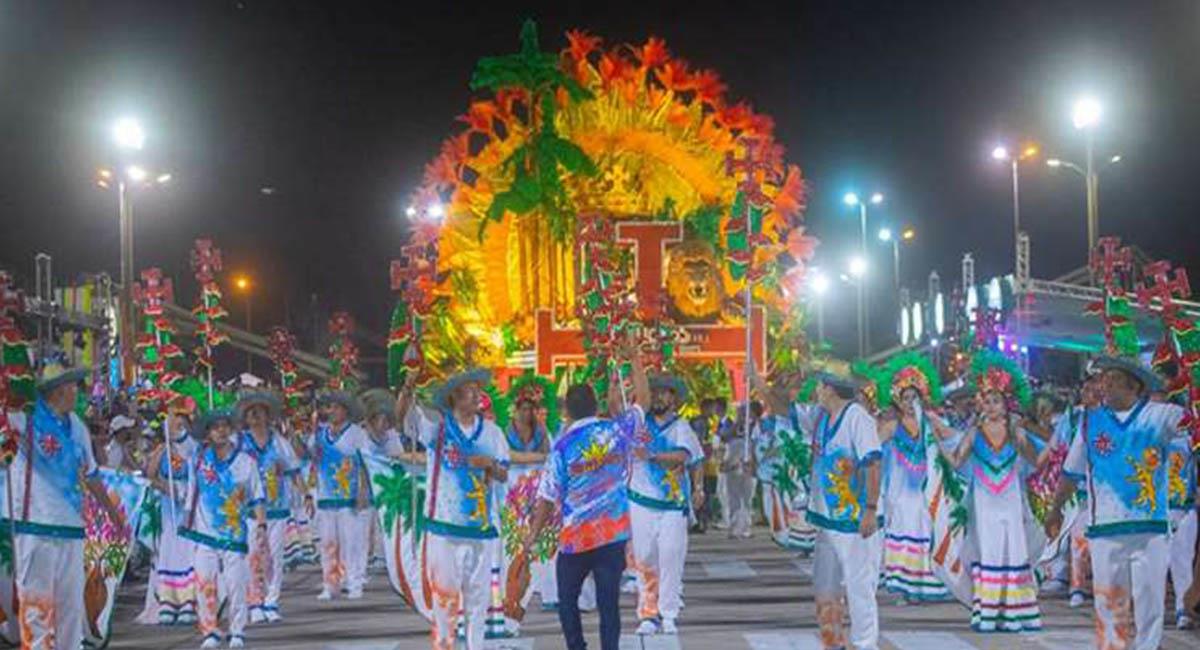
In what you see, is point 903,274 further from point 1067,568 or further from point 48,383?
point 48,383

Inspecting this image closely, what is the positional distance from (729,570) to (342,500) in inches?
204

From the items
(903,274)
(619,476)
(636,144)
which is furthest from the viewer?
(903,274)

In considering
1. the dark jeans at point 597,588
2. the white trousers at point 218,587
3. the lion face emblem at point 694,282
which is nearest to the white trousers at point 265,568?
the white trousers at point 218,587

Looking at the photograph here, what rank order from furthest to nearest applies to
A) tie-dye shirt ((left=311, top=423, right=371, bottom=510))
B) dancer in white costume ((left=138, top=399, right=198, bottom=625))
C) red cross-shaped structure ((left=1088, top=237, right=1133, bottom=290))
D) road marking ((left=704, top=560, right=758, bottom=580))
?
1. road marking ((left=704, top=560, right=758, bottom=580))
2. tie-dye shirt ((left=311, top=423, right=371, bottom=510))
3. dancer in white costume ((left=138, top=399, right=198, bottom=625))
4. red cross-shaped structure ((left=1088, top=237, right=1133, bottom=290))

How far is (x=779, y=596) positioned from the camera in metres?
17.6

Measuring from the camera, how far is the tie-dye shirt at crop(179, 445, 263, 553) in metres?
14.2

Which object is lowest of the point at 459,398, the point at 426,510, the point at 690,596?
the point at 690,596

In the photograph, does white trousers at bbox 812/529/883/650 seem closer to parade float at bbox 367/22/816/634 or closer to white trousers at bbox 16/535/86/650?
white trousers at bbox 16/535/86/650

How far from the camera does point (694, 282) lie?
1548 inches

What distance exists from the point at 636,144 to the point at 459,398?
28.3 meters

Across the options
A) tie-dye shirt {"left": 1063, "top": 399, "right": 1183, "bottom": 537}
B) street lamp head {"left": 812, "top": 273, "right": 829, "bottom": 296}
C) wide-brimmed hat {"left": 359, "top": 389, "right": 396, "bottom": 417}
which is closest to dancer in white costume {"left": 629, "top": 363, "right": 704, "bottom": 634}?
tie-dye shirt {"left": 1063, "top": 399, "right": 1183, "bottom": 537}

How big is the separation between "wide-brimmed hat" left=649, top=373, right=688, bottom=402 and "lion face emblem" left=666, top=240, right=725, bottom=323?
24001mm

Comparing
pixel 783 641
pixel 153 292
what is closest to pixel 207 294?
pixel 153 292

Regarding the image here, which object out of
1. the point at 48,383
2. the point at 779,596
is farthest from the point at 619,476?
the point at 779,596
